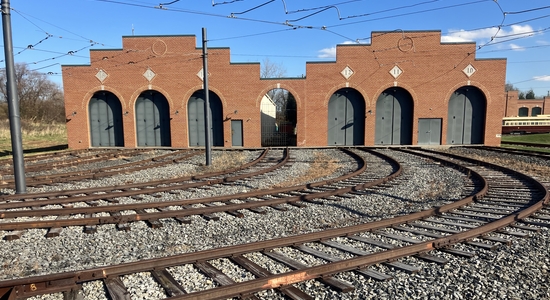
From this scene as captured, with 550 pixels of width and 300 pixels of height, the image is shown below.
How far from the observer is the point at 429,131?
26.0 m

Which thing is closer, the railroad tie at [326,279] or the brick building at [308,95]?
the railroad tie at [326,279]

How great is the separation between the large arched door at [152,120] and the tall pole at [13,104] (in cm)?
1702

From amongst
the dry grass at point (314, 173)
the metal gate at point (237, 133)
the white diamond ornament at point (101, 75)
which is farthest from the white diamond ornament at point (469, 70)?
the white diamond ornament at point (101, 75)

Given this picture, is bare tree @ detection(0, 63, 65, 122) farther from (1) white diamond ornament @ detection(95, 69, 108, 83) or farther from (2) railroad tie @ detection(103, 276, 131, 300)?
(2) railroad tie @ detection(103, 276, 131, 300)

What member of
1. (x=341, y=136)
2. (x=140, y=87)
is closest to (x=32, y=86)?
(x=140, y=87)

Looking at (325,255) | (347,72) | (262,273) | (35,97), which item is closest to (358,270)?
(325,255)

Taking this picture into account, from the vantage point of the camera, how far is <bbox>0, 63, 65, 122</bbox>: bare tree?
167ft

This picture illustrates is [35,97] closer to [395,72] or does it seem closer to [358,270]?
[395,72]

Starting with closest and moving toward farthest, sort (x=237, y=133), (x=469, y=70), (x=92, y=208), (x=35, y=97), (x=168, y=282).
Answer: (x=168, y=282)
(x=92, y=208)
(x=469, y=70)
(x=237, y=133)
(x=35, y=97)

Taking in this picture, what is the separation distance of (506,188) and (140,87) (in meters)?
23.7

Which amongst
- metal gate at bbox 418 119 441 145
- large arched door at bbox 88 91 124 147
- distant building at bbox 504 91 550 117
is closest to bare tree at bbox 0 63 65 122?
large arched door at bbox 88 91 124 147

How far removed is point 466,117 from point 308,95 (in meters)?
12.4

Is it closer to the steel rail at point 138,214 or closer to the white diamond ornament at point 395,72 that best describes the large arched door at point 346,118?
the white diamond ornament at point 395,72

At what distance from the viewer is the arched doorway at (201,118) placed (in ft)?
84.6
